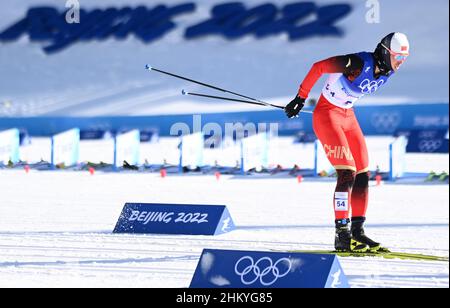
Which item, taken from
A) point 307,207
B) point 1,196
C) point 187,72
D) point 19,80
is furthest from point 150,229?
point 19,80

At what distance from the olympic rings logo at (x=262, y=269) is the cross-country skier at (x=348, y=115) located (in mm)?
2030

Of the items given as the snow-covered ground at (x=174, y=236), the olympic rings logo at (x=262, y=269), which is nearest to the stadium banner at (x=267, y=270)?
the olympic rings logo at (x=262, y=269)

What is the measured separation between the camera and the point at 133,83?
4131 cm

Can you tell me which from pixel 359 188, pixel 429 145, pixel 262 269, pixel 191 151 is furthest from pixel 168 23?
pixel 262 269

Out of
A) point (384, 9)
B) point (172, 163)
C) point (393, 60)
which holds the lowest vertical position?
point (172, 163)

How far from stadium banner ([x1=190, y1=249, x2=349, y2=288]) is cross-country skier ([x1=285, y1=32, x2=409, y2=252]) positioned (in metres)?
1.98

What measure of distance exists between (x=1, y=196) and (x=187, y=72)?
28836 mm

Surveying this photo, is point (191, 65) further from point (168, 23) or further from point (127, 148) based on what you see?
point (127, 148)

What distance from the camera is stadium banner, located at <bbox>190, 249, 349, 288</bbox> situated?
439cm

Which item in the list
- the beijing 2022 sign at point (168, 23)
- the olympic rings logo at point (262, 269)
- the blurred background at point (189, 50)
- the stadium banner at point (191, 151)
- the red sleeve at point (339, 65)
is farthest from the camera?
the beijing 2022 sign at point (168, 23)

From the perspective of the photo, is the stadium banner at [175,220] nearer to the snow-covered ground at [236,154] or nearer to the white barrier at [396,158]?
the white barrier at [396,158]

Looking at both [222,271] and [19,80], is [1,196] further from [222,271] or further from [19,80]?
[19,80]

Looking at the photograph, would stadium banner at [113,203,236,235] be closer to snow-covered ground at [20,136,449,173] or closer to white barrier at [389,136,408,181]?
white barrier at [389,136,408,181]

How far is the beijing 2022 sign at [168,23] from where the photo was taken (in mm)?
39438
